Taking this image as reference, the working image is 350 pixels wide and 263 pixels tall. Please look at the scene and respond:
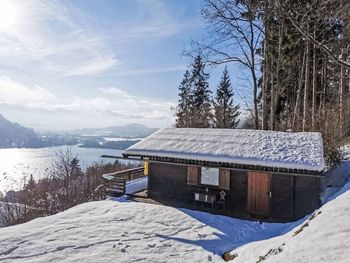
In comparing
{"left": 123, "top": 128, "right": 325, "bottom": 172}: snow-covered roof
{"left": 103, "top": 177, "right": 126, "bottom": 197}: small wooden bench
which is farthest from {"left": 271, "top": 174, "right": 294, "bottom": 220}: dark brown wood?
{"left": 103, "top": 177, "right": 126, "bottom": 197}: small wooden bench

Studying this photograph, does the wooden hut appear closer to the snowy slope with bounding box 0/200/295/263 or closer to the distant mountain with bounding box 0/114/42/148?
the snowy slope with bounding box 0/200/295/263

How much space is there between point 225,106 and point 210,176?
2470 centimetres

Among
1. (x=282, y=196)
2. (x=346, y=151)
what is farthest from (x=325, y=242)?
(x=346, y=151)

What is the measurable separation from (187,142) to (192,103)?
2303 centimetres

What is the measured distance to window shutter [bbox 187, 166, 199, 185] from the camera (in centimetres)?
1430

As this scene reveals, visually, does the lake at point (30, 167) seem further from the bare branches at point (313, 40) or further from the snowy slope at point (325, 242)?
the snowy slope at point (325, 242)

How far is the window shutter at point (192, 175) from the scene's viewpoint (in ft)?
46.9

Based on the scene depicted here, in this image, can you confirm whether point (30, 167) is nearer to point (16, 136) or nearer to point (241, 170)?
point (241, 170)

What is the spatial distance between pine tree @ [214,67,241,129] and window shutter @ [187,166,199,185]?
20.3 metres

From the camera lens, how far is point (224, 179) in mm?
13734

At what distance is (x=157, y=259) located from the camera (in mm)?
8633

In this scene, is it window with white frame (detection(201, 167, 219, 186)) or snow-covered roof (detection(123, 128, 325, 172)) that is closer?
snow-covered roof (detection(123, 128, 325, 172))

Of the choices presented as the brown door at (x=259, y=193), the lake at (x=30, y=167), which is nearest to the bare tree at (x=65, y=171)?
the lake at (x=30, y=167)

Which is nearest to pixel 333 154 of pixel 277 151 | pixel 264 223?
pixel 277 151
